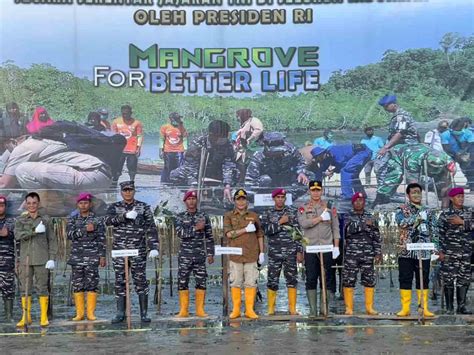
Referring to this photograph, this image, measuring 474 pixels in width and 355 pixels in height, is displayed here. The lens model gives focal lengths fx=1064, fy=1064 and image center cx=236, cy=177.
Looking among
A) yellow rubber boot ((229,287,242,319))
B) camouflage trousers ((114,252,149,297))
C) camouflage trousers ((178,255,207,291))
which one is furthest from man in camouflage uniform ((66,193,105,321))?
yellow rubber boot ((229,287,242,319))

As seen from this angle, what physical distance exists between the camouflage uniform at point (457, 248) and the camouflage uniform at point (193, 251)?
2646 millimetres

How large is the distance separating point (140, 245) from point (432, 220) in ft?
10.8

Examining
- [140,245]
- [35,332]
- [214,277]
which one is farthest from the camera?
[214,277]

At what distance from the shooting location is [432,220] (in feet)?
39.3

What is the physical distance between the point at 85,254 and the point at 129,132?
4592 mm

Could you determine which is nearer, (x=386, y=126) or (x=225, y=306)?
(x=225, y=306)

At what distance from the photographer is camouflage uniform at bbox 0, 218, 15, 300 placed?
12234 millimetres

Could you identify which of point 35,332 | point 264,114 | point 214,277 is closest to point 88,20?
point 264,114

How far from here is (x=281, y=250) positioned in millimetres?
12031

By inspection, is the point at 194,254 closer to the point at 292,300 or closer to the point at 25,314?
the point at 292,300

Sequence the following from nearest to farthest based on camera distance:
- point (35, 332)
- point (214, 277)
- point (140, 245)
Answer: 1. point (35, 332)
2. point (140, 245)
3. point (214, 277)

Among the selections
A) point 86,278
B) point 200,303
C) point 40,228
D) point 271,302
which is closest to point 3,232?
point 40,228

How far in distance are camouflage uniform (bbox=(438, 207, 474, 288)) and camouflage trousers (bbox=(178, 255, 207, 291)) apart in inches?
108

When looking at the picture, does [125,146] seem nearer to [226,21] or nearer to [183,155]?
[183,155]
